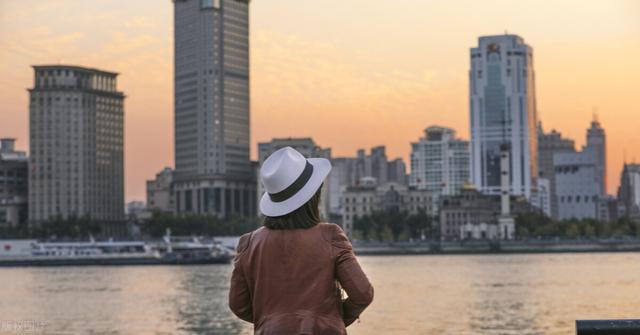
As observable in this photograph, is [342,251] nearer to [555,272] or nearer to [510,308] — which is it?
[510,308]

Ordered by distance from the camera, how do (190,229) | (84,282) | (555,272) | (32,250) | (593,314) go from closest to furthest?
(593,314) → (84,282) → (555,272) → (32,250) → (190,229)

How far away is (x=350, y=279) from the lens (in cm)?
599

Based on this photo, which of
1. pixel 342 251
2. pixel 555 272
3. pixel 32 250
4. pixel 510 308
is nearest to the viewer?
pixel 342 251

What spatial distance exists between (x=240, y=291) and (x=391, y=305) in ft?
171

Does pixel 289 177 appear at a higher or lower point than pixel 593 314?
higher

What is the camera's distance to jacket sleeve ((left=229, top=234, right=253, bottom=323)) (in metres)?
6.32

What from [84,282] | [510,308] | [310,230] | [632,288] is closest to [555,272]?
[632,288]

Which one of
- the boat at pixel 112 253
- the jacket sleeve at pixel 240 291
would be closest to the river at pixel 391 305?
the jacket sleeve at pixel 240 291

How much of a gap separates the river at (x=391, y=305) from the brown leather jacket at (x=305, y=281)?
34850 mm

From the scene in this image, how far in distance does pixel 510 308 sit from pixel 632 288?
18524mm

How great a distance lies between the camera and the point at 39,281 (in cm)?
9681

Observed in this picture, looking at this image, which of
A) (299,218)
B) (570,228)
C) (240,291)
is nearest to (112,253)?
(570,228)

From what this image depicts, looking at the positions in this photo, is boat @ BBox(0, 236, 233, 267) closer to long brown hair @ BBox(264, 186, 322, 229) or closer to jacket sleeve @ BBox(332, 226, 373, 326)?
long brown hair @ BBox(264, 186, 322, 229)

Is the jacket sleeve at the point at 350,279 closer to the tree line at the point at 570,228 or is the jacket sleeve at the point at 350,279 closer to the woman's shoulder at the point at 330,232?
the woman's shoulder at the point at 330,232
